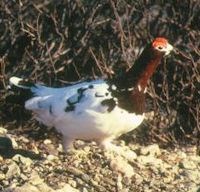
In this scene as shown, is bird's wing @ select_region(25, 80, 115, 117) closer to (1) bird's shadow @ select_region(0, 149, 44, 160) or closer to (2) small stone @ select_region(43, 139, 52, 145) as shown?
(1) bird's shadow @ select_region(0, 149, 44, 160)

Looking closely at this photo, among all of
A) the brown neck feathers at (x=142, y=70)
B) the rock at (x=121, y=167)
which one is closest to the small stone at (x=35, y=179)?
the rock at (x=121, y=167)

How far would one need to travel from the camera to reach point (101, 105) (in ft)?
16.6

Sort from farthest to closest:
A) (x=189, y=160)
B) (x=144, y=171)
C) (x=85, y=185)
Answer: (x=189, y=160) → (x=144, y=171) → (x=85, y=185)

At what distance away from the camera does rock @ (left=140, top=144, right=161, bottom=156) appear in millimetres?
5920

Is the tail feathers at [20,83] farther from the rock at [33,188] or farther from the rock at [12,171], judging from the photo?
the rock at [33,188]

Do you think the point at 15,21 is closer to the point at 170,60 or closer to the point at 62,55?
the point at 62,55

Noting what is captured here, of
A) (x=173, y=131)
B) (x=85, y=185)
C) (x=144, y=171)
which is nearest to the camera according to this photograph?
(x=85, y=185)

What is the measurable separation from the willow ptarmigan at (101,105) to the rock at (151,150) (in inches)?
20.5

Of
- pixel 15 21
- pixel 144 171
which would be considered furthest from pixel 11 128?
pixel 144 171

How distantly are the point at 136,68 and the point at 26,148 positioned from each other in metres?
1.11

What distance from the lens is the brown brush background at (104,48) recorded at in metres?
5.94

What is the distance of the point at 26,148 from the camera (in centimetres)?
585

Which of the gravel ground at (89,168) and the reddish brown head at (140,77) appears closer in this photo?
the gravel ground at (89,168)

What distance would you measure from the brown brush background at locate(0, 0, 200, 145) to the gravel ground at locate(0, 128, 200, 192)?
25 centimetres
